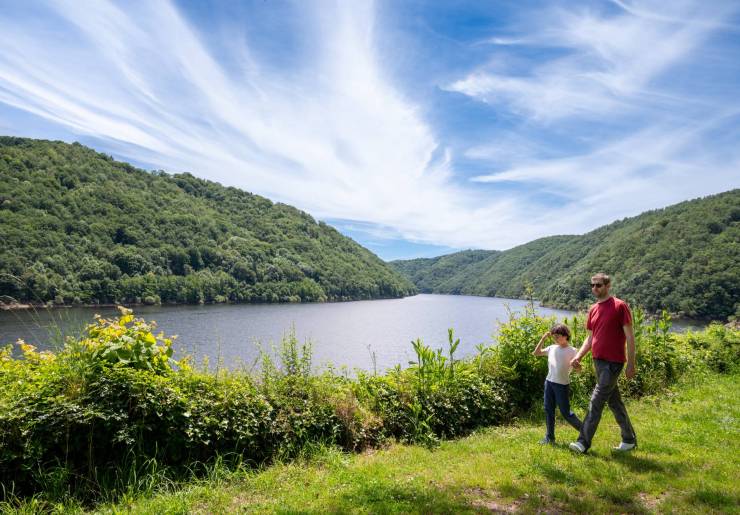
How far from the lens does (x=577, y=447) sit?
498 cm

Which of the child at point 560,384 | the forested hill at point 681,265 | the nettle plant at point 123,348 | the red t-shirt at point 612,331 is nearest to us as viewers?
the nettle plant at point 123,348

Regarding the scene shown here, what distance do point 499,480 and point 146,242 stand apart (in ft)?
355

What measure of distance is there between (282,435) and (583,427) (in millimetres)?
3810

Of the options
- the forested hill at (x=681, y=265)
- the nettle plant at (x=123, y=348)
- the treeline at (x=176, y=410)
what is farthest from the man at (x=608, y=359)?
the forested hill at (x=681, y=265)

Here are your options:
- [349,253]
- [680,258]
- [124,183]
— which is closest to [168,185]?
[124,183]

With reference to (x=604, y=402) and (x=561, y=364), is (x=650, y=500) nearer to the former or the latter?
(x=604, y=402)

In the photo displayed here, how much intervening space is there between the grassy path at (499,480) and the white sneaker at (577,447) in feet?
0.34

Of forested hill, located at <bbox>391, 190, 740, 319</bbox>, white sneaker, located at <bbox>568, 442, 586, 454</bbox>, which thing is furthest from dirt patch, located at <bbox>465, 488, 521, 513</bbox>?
forested hill, located at <bbox>391, 190, 740, 319</bbox>

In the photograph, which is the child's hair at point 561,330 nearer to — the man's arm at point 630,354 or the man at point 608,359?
the man at point 608,359

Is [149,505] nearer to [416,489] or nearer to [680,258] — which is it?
[416,489]

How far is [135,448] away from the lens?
4.12 m

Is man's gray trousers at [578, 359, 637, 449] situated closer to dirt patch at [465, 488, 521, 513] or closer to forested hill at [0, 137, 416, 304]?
dirt patch at [465, 488, 521, 513]

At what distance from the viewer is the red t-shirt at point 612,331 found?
4.95 metres

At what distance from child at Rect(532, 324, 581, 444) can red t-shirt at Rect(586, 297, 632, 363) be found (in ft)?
1.18
